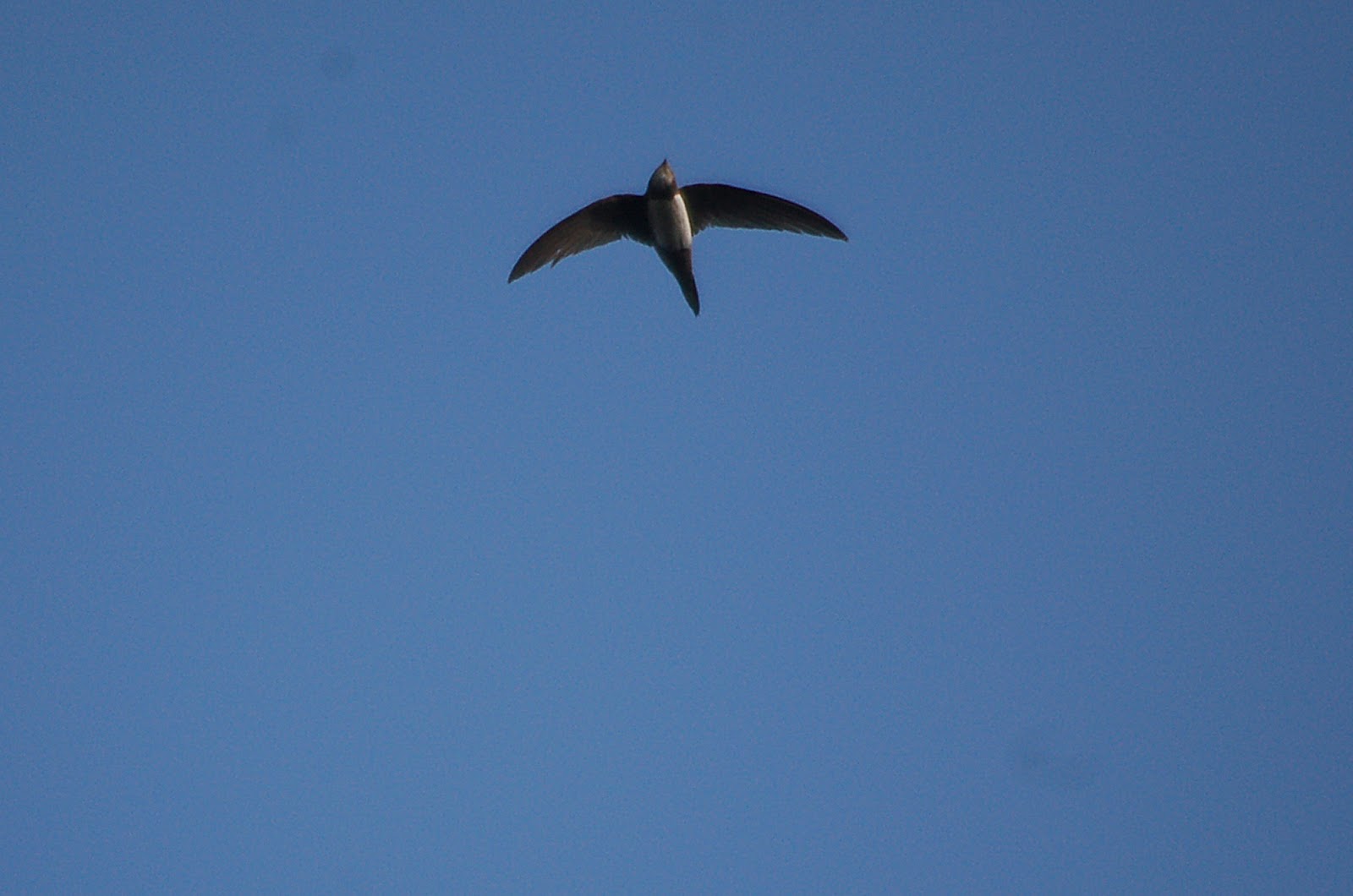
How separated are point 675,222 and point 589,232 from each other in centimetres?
74

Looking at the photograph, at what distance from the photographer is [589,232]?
393 inches

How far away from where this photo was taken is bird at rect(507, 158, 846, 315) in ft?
31.3

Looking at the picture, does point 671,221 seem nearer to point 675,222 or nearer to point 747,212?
point 675,222

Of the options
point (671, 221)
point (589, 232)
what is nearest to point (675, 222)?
point (671, 221)

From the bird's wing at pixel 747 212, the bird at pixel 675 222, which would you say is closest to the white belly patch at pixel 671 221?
the bird at pixel 675 222

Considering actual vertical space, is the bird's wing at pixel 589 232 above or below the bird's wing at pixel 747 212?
below

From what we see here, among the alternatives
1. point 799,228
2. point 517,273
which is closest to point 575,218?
point 517,273

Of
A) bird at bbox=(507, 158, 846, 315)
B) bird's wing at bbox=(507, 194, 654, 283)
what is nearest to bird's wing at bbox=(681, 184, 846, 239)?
bird at bbox=(507, 158, 846, 315)

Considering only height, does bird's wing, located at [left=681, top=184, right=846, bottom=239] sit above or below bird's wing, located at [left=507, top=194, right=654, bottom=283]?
above

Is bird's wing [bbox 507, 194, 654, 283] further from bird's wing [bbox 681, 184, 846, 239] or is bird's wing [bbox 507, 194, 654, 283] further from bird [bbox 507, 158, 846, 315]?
bird's wing [bbox 681, 184, 846, 239]

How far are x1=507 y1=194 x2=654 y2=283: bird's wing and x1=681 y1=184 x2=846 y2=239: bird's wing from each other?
14.0 inches

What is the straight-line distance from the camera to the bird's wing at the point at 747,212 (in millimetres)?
9930

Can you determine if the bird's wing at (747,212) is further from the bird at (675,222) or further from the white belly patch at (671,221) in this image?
the white belly patch at (671,221)

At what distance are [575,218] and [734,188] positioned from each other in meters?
1.06
